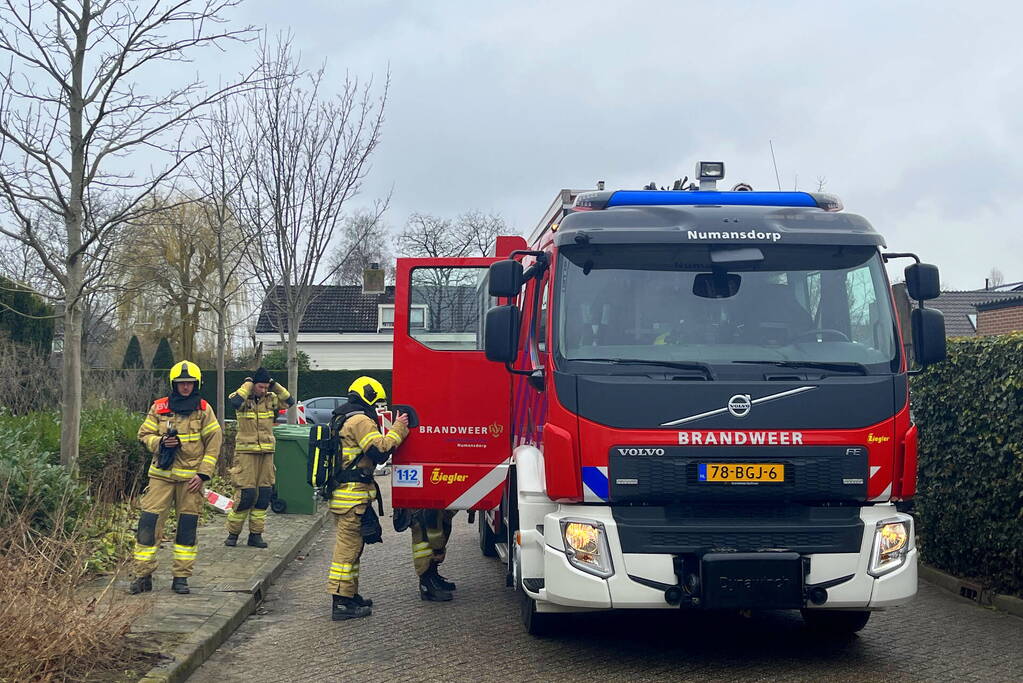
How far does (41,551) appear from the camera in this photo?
5.78 meters

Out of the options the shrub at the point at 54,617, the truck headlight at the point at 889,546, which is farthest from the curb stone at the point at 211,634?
the truck headlight at the point at 889,546

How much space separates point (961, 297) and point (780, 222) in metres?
34.6

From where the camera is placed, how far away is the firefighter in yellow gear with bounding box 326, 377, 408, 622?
7832 mm

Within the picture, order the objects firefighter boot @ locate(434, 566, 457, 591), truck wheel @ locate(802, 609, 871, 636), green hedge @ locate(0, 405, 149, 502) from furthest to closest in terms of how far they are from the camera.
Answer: green hedge @ locate(0, 405, 149, 502) < firefighter boot @ locate(434, 566, 457, 591) < truck wheel @ locate(802, 609, 871, 636)

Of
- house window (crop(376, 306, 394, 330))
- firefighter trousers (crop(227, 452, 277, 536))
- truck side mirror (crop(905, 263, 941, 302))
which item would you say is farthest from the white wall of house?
truck side mirror (crop(905, 263, 941, 302))

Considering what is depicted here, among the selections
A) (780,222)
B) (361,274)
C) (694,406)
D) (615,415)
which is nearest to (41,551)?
(615,415)

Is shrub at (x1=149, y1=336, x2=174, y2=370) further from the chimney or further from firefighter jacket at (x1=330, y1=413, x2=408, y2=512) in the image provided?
firefighter jacket at (x1=330, y1=413, x2=408, y2=512)

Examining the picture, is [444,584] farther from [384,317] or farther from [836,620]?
[384,317]

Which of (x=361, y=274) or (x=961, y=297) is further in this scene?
(x=361, y=274)

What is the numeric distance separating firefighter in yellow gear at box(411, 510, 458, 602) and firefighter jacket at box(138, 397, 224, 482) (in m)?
1.69

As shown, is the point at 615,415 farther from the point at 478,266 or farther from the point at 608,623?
the point at 478,266

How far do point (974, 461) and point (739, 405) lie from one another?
3663 mm

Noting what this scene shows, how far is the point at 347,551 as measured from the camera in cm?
784

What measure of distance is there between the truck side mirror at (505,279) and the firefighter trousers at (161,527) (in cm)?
337
